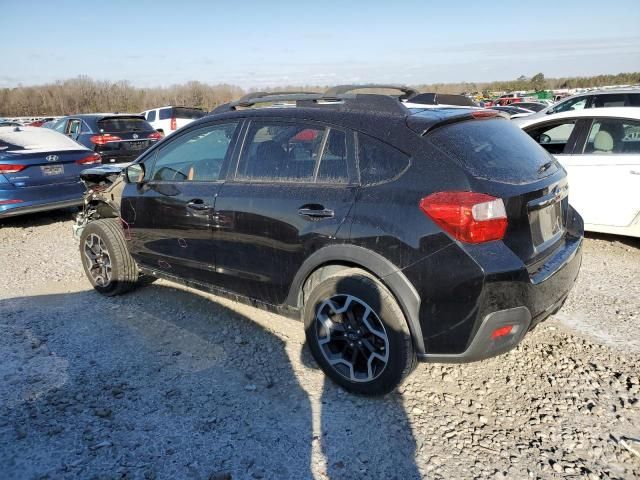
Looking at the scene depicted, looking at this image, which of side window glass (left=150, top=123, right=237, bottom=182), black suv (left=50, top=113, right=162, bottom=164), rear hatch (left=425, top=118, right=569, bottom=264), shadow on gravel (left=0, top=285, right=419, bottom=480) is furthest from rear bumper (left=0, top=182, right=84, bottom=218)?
rear hatch (left=425, top=118, right=569, bottom=264)

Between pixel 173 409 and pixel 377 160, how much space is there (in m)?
1.91

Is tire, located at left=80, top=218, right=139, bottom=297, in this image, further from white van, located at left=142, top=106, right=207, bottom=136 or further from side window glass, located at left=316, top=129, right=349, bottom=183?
white van, located at left=142, top=106, right=207, bottom=136

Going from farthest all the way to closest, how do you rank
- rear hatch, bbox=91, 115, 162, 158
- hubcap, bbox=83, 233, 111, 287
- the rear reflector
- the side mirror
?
rear hatch, bbox=91, 115, 162, 158 < hubcap, bbox=83, 233, 111, 287 < the side mirror < the rear reflector

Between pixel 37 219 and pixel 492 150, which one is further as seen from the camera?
pixel 37 219

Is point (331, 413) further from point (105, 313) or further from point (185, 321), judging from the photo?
point (105, 313)

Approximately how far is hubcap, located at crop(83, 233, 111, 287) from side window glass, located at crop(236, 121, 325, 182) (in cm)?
197

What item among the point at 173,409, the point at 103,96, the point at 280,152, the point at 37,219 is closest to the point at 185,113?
the point at 37,219

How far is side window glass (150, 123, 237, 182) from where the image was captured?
3561 millimetres

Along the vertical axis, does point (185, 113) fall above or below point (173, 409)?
above

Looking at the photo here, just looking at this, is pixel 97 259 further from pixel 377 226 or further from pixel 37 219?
pixel 37 219

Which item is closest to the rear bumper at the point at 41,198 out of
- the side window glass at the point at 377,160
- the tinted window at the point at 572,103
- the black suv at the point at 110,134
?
the black suv at the point at 110,134

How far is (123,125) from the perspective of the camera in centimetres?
1091

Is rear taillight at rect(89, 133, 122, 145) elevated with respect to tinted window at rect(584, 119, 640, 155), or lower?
elevated

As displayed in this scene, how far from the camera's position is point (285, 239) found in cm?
301
